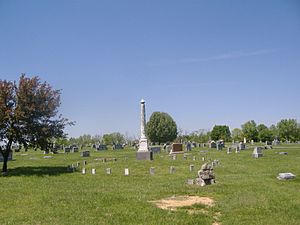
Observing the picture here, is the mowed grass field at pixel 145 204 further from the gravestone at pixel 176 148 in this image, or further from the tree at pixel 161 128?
the tree at pixel 161 128

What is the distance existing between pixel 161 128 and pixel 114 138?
2571cm

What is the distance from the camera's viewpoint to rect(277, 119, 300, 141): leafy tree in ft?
275

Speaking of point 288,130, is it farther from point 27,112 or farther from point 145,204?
point 145,204

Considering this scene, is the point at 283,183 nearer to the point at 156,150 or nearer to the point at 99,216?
the point at 99,216

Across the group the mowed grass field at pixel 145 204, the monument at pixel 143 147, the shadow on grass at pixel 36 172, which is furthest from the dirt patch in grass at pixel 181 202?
the monument at pixel 143 147

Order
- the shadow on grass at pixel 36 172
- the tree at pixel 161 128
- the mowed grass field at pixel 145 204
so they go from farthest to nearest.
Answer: the tree at pixel 161 128 → the shadow on grass at pixel 36 172 → the mowed grass field at pixel 145 204

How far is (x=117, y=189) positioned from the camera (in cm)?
1605

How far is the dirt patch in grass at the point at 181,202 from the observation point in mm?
12032

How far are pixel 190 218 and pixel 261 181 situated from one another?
27.7 feet

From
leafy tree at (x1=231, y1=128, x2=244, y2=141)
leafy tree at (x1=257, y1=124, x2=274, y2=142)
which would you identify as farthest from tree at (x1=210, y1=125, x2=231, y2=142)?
leafy tree at (x1=257, y1=124, x2=274, y2=142)

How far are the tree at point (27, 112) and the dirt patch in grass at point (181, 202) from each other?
15266 mm

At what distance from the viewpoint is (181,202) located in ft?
41.2

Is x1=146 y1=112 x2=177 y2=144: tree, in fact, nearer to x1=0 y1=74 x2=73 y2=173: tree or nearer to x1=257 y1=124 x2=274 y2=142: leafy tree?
x1=257 y1=124 x2=274 y2=142: leafy tree

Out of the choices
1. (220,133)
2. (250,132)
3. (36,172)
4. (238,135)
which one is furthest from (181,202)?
(238,135)
